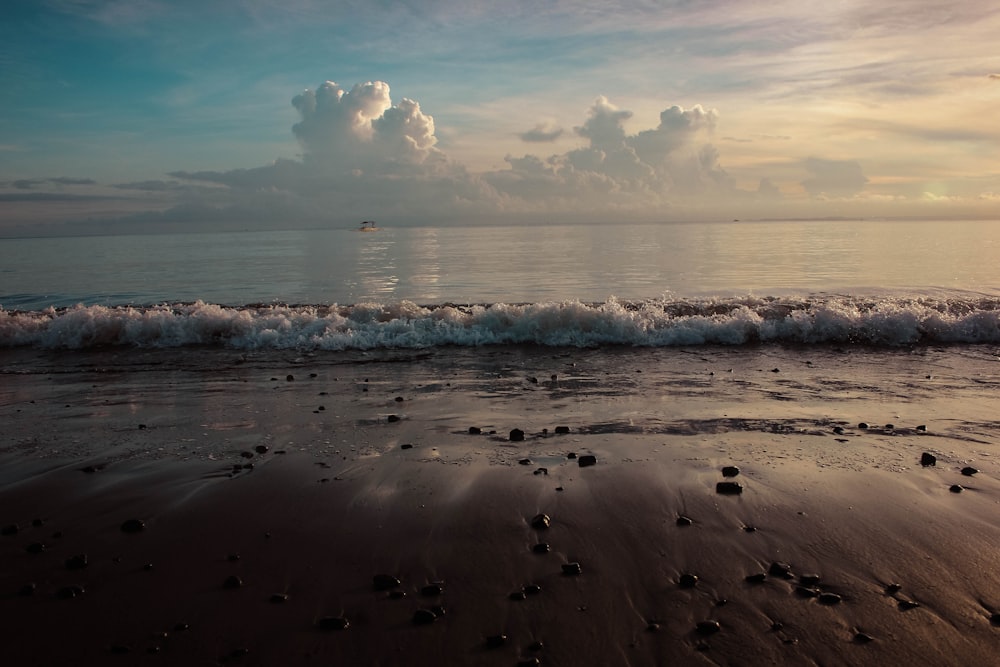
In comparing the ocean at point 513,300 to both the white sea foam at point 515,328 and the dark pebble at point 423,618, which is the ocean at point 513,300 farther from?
the dark pebble at point 423,618

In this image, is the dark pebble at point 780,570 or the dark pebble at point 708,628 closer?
the dark pebble at point 708,628

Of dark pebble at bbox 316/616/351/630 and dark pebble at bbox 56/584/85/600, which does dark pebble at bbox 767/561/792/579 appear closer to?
dark pebble at bbox 316/616/351/630

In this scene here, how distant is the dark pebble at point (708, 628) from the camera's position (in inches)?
155

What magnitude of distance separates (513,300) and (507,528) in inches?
670

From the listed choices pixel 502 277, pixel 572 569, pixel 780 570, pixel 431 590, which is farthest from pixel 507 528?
pixel 502 277

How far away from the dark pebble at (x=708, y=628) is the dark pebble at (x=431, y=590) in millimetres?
1793

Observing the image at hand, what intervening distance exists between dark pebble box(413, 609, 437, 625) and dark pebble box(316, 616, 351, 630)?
1.49 feet

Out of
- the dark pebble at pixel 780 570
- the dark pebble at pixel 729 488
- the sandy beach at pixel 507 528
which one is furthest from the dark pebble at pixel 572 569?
the dark pebble at pixel 729 488

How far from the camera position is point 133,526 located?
18.2 ft

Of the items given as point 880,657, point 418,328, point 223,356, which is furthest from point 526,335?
A: point 880,657

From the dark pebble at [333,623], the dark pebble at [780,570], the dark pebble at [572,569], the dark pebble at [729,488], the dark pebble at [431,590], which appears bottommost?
the dark pebble at [333,623]

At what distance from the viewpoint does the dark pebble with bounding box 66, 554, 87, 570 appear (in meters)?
4.88

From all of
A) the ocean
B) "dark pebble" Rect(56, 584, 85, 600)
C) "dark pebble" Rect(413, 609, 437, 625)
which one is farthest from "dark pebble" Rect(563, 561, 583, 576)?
the ocean

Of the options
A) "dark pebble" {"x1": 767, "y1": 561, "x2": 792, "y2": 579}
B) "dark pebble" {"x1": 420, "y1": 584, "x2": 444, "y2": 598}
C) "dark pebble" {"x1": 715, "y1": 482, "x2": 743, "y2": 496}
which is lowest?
"dark pebble" {"x1": 420, "y1": 584, "x2": 444, "y2": 598}
